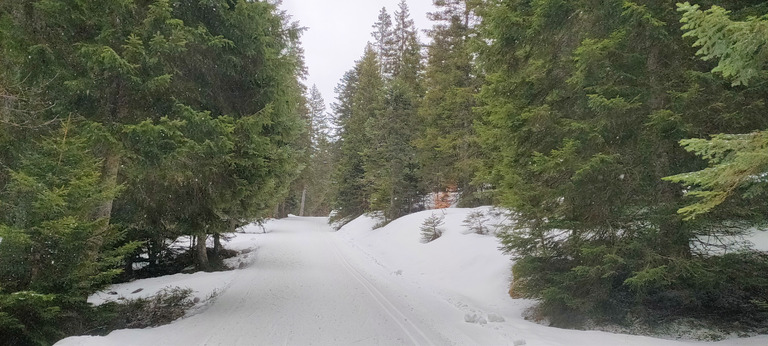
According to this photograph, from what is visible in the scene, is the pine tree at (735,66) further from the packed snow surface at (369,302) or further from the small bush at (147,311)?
the small bush at (147,311)

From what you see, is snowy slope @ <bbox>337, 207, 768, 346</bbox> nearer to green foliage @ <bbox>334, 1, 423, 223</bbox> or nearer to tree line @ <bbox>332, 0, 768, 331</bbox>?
tree line @ <bbox>332, 0, 768, 331</bbox>

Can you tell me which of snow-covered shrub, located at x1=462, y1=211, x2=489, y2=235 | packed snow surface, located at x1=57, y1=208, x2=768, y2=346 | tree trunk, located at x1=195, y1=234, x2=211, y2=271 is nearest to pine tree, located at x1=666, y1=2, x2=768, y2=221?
packed snow surface, located at x1=57, y1=208, x2=768, y2=346

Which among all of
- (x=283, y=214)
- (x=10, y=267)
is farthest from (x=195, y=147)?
(x=283, y=214)

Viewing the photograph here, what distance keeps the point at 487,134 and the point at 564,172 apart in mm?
1935

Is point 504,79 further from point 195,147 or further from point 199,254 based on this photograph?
point 199,254

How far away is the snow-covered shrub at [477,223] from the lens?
15.3 metres

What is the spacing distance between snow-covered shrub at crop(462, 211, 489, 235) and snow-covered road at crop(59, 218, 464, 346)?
487cm

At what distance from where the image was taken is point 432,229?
16.6 m

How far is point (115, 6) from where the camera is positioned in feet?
20.0

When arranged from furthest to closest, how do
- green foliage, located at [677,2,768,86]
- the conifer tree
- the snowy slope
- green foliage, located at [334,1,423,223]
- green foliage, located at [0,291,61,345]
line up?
green foliage, located at [334,1,423,223]
the conifer tree
the snowy slope
green foliage, located at [0,291,61,345]
green foliage, located at [677,2,768,86]

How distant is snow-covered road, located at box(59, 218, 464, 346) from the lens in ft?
21.2

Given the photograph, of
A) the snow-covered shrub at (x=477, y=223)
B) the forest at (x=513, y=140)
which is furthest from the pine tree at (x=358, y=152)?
the forest at (x=513, y=140)

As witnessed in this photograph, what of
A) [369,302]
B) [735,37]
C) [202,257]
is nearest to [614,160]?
[735,37]

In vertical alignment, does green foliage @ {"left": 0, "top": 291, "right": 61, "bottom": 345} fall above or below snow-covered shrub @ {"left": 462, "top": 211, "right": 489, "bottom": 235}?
below
